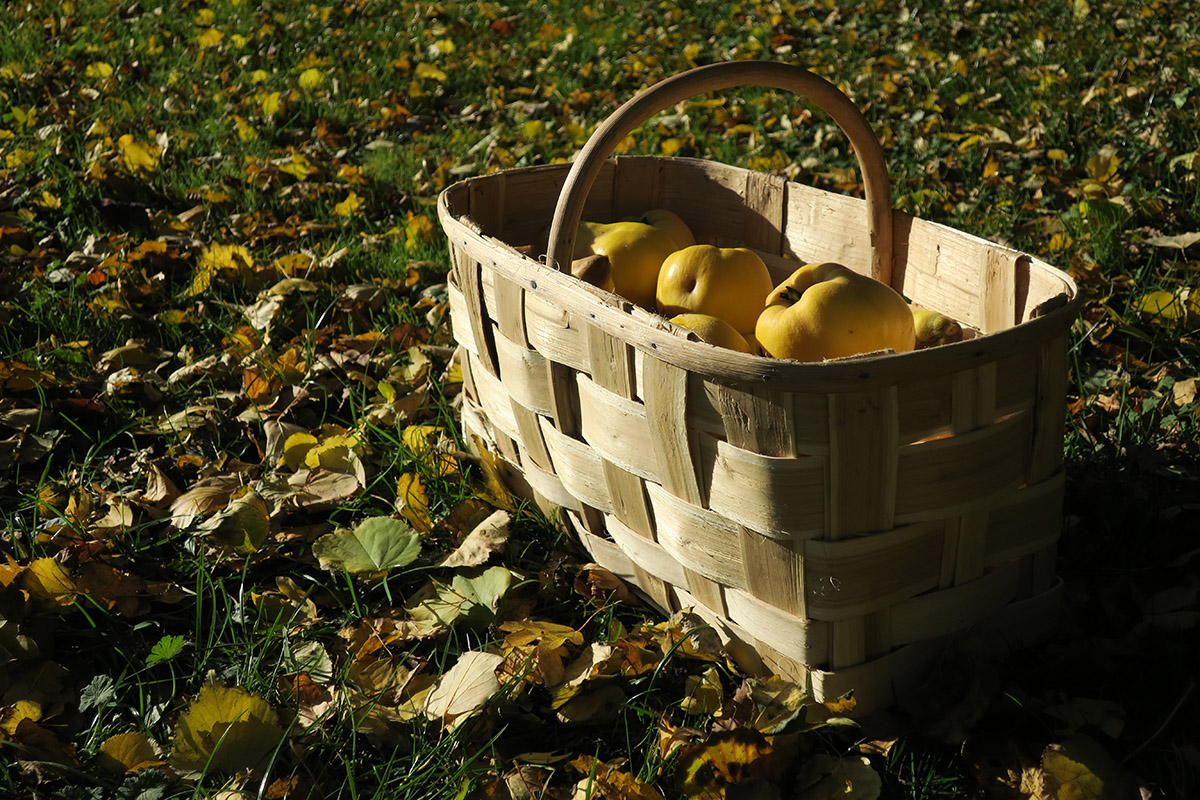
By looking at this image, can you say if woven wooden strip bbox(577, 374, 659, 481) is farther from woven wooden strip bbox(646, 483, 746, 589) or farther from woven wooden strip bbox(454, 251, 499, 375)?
woven wooden strip bbox(454, 251, 499, 375)

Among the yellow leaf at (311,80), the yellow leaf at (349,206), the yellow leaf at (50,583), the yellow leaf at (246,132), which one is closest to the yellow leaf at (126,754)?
the yellow leaf at (50,583)

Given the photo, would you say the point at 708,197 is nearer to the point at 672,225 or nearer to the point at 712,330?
the point at 672,225

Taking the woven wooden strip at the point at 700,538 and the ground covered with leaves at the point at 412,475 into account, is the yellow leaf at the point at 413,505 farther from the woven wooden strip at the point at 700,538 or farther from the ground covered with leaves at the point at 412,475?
the woven wooden strip at the point at 700,538

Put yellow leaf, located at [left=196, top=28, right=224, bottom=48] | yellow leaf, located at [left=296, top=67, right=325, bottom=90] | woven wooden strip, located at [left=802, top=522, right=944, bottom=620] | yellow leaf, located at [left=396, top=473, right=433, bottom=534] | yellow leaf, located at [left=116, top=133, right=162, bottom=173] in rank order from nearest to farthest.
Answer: woven wooden strip, located at [left=802, top=522, right=944, bottom=620] → yellow leaf, located at [left=396, top=473, right=433, bottom=534] → yellow leaf, located at [left=116, top=133, right=162, bottom=173] → yellow leaf, located at [left=296, top=67, right=325, bottom=90] → yellow leaf, located at [left=196, top=28, right=224, bottom=48]

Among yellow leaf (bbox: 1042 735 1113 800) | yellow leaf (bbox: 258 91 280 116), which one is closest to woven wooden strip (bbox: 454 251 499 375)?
yellow leaf (bbox: 1042 735 1113 800)

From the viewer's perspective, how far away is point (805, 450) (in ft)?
3.64

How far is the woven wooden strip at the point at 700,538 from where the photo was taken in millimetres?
1233

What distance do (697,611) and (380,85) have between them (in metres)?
3.31

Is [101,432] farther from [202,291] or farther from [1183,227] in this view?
[1183,227]

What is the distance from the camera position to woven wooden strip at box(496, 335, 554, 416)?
1.45 meters

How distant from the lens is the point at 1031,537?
1271 millimetres

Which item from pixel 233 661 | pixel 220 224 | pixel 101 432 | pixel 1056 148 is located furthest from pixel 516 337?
pixel 1056 148

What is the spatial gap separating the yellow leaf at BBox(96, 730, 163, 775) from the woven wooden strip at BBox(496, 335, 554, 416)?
2.25 ft

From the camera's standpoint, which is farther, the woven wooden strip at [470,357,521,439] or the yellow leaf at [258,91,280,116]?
the yellow leaf at [258,91,280,116]
